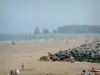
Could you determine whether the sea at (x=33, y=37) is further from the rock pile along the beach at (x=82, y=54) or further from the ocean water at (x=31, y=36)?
the rock pile along the beach at (x=82, y=54)

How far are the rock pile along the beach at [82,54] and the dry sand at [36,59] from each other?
5cm

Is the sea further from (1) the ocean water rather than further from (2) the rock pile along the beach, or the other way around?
(2) the rock pile along the beach

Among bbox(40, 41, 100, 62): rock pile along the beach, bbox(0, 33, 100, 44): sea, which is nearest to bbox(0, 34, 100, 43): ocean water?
bbox(0, 33, 100, 44): sea

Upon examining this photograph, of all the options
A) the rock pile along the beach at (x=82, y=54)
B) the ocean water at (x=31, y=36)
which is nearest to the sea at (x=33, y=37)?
the ocean water at (x=31, y=36)

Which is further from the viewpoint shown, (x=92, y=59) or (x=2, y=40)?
(x=92, y=59)

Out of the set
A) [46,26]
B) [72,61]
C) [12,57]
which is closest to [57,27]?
[46,26]

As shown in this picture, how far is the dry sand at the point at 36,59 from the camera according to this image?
7.85 feet

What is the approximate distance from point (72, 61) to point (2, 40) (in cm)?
76

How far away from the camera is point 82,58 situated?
255 cm

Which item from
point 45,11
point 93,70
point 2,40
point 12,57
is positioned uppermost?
point 45,11

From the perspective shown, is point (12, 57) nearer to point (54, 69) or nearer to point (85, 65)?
point (54, 69)

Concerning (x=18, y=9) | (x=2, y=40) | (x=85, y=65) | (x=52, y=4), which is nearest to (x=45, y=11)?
(x=52, y=4)

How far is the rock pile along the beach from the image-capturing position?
2528 millimetres

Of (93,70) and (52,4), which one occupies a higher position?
(52,4)
